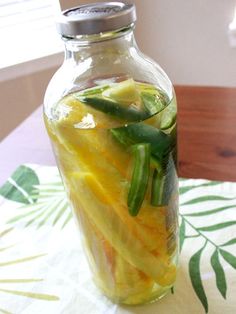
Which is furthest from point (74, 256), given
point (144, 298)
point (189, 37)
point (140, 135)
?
point (189, 37)

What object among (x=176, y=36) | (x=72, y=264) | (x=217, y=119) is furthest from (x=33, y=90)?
(x=72, y=264)

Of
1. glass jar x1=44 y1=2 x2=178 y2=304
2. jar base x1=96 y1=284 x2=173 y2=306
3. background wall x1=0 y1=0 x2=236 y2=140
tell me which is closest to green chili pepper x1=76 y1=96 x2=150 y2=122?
glass jar x1=44 y1=2 x2=178 y2=304

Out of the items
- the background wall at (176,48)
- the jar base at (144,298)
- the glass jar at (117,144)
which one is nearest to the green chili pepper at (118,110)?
the glass jar at (117,144)

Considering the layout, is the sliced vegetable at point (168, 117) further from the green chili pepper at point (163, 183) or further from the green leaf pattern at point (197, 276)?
the green leaf pattern at point (197, 276)

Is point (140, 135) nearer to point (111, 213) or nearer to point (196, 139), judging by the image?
point (111, 213)

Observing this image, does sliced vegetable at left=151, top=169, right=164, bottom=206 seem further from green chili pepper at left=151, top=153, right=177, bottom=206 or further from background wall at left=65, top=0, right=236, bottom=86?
background wall at left=65, top=0, right=236, bottom=86

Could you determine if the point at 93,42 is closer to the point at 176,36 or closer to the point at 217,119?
the point at 217,119
